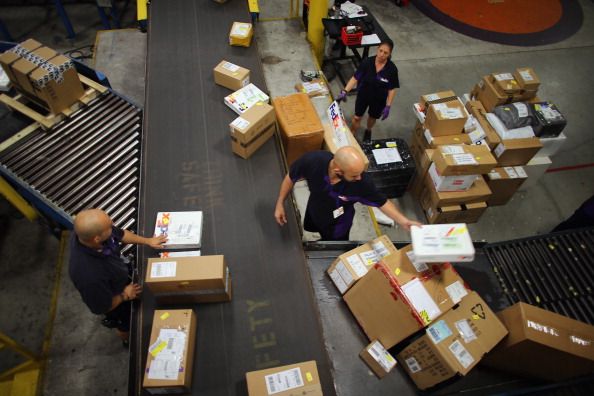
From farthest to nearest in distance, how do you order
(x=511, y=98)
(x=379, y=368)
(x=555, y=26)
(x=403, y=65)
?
(x=555, y=26)
(x=403, y=65)
(x=511, y=98)
(x=379, y=368)

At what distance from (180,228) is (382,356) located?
1903 mm

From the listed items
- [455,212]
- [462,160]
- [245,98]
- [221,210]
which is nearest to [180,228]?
[221,210]

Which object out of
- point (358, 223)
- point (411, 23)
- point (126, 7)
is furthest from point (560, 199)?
point (126, 7)

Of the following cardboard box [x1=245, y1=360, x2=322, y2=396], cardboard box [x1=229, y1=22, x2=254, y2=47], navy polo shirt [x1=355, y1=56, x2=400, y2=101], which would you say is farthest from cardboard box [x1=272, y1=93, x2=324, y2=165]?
cardboard box [x1=245, y1=360, x2=322, y2=396]

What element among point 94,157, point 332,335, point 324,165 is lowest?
point 332,335

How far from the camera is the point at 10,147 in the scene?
3805mm

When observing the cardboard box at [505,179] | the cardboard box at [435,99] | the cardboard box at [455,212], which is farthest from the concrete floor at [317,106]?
the cardboard box at [435,99]

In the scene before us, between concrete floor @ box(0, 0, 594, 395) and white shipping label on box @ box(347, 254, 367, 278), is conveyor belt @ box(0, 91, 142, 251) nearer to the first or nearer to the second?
concrete floor @ box(0, 0, 594, 395)

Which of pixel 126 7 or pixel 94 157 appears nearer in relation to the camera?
pixel 94 157

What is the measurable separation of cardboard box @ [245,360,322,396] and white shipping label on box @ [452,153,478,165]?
2674 mm

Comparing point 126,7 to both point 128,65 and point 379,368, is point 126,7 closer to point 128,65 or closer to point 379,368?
point 128,65

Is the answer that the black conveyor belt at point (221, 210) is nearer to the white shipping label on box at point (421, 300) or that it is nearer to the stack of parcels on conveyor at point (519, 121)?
the white shipping label on box at point (421, 300)

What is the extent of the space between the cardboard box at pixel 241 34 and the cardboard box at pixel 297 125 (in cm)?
103

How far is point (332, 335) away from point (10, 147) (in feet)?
12.1
